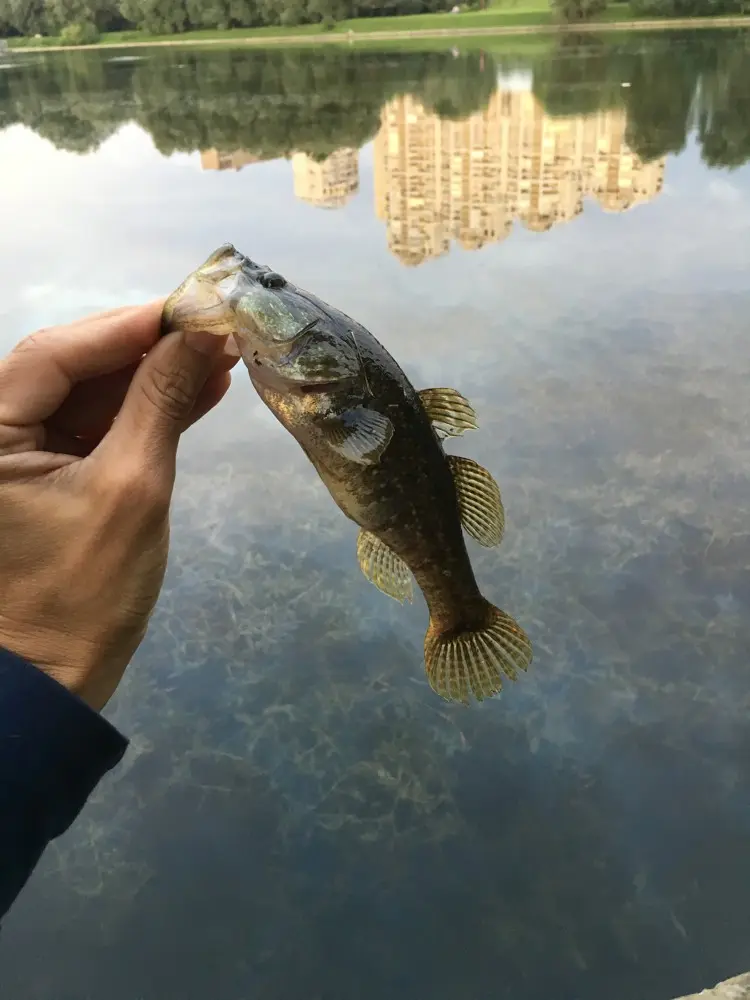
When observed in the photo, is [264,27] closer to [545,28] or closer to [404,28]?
[404,28]

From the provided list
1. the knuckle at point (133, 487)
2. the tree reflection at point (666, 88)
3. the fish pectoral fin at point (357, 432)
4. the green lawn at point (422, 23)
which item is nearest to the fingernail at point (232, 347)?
the fish pectoral fin at point (357, 432)

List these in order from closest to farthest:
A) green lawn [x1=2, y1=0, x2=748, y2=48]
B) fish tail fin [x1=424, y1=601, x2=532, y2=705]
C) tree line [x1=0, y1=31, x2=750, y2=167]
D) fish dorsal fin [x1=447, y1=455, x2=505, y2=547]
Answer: fish dorsal fin [x1=447, y1=455, x2=505, y2=547], fish tail fin [x1=424, y1=601, x2=532, y2=705], tree line [x1=0, y1=31, x2=750, y2=167], green lawn [x1=2, y1=0, x2=748, y2=48]

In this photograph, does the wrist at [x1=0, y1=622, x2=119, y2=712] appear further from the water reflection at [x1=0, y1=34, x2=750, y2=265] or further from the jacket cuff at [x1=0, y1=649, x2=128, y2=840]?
the water reflection at [x1=0, y1=34, x2=750, y2=265]

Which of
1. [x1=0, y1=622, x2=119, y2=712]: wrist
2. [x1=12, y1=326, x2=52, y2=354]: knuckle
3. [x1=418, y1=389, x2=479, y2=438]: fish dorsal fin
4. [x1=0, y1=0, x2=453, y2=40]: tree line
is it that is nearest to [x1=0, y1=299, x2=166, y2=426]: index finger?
[x1=12, y1=326, x2=52, y2=354]: knuckle

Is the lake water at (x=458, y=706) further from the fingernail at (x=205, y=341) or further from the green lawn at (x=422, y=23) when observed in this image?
the green lawn at (x=422, y=23)

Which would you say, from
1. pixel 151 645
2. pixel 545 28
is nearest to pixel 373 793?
pixel 151 645

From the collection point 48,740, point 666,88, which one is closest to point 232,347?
point 48,740
